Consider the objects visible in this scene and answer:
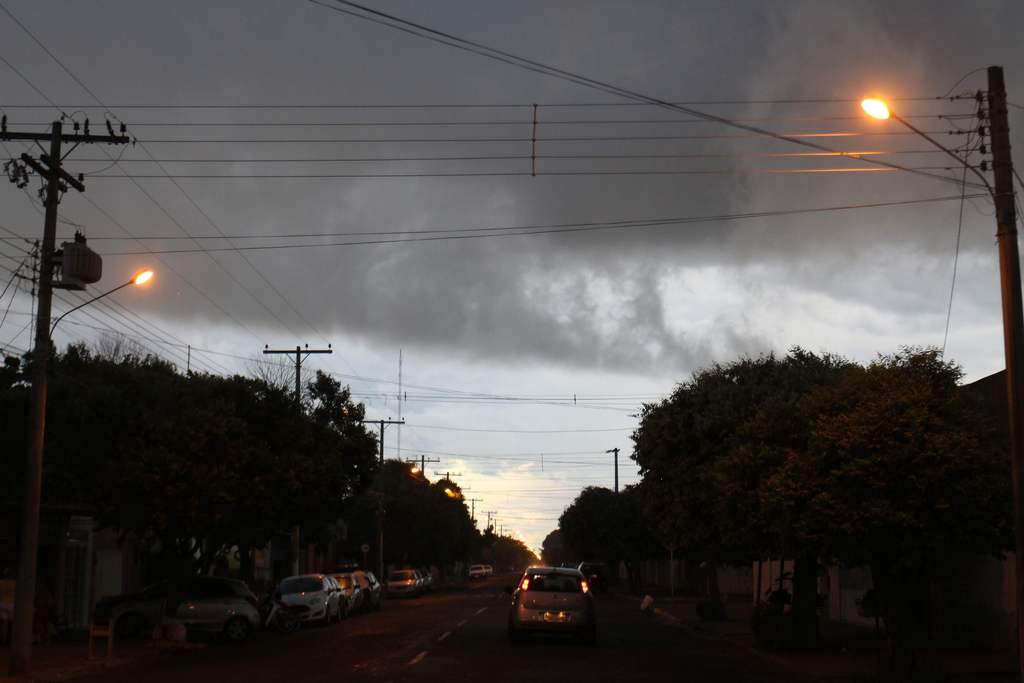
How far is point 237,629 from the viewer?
28.2 meters

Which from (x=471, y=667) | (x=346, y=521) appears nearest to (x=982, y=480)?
(x=471, y=667)

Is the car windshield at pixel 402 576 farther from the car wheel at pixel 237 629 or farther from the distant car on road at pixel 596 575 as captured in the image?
the car wheel at pixel 237 629

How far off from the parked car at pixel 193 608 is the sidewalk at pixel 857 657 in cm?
1238

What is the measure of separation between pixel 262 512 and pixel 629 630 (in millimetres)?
11172

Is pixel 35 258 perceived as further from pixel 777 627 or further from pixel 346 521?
pixel 346 521

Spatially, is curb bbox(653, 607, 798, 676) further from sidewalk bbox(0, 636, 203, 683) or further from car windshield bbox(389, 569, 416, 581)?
car windshield bbox(389, 569, 416, 581)

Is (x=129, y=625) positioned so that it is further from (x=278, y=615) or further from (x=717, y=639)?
(x=717, y=639)

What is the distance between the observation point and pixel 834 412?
19281 mm

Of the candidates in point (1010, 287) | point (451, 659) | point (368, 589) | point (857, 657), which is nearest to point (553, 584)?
point (451, 659)

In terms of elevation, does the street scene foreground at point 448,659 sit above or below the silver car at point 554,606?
below

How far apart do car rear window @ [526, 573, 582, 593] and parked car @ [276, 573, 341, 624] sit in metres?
12.8

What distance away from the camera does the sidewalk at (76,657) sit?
19.9m

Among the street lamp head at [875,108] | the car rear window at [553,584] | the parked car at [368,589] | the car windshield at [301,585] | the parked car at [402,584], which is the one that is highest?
the street lamp head at [875,108]

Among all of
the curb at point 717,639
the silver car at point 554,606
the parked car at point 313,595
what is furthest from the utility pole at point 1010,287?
the parked car at point 313,595
